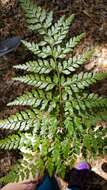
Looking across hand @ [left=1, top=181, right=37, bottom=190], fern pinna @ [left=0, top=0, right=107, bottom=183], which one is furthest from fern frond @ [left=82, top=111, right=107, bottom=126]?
hand @ [left=1, top=181, right=37, bottom=190]

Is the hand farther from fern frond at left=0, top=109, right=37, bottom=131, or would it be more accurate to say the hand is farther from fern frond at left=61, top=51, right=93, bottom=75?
fern frond at left=61, top=51, right=93, bottom=75

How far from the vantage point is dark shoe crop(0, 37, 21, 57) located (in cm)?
482

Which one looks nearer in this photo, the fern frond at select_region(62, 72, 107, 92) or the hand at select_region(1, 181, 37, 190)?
the fern frond at select_region(62, 72, 107, 92)

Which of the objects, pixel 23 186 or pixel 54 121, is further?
pixel 23 186

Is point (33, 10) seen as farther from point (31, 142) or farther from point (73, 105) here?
point (31, 142)

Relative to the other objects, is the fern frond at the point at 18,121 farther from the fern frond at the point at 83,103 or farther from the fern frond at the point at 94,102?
the fern frond at the point at 94,102

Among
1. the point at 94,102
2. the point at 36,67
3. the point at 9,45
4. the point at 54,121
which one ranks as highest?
the point at 36,67

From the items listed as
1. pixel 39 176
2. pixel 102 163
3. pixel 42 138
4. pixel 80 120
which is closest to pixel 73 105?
pixel 80 120

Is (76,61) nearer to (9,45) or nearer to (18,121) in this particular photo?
(18,121)

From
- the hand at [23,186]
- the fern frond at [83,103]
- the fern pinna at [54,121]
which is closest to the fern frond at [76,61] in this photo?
the fern pinna at [54,121]

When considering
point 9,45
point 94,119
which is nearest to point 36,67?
point 94,119

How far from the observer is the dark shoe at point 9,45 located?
482 cm

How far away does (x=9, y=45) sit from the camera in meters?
4.84

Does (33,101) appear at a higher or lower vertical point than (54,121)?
higher
